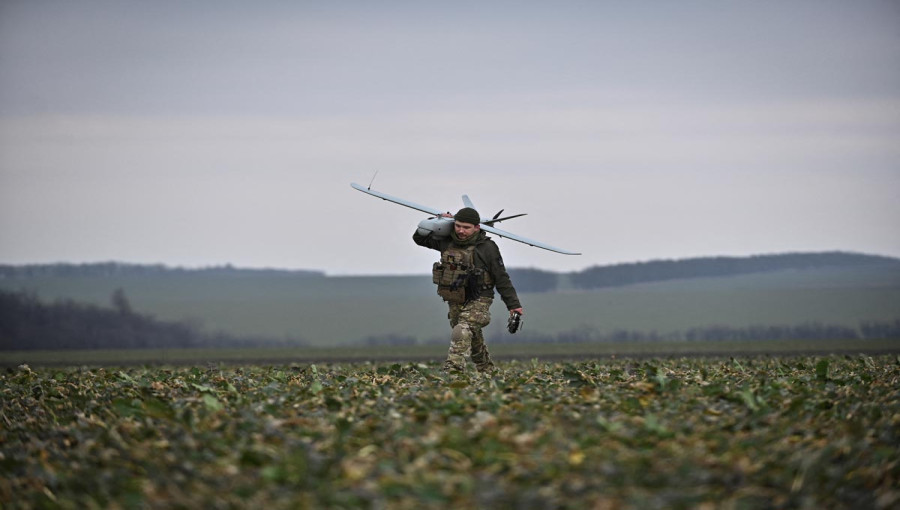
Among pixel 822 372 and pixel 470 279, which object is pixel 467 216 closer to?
pixel 470 279

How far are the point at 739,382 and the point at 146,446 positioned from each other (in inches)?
333

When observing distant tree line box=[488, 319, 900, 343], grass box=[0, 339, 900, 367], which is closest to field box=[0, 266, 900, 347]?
distant tree line box=[488, 319, 900, 343]

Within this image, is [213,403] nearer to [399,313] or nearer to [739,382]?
[739,382]

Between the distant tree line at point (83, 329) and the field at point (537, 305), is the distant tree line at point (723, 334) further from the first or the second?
the distant tree line at point (83, 329)

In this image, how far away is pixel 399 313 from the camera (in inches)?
4417

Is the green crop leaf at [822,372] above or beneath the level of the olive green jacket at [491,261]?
beneath

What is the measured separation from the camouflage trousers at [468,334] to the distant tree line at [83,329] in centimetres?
5886

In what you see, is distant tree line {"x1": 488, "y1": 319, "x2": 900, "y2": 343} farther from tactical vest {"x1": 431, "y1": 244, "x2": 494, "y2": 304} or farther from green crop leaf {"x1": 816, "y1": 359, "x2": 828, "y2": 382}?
green crop leaf {"x1": 816, "y1": 359, "x2": 828, "y2": 382}

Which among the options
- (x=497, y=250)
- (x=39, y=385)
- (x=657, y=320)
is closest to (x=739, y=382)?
(x=497, y=250)

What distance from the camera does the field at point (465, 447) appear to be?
9.40 m

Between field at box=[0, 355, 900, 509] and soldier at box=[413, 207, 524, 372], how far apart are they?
3808 millimetres

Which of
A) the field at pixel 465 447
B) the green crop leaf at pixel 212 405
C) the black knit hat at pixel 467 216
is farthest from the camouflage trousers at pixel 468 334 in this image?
the green crop leaf at pixel 212 405

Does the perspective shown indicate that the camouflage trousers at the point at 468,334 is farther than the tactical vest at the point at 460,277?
No

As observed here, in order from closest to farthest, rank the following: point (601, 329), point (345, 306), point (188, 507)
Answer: point (188, 507) < point (601, 329) < point (345, 306)
